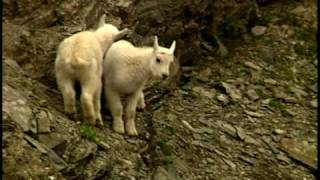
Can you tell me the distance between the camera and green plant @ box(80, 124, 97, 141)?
11.4 metres

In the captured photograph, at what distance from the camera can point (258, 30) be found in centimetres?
1953

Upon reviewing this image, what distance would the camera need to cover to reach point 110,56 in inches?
484

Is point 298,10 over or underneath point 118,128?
over

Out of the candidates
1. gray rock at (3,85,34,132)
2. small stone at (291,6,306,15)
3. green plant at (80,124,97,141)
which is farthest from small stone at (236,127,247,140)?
small stone at (291,6,306,15)

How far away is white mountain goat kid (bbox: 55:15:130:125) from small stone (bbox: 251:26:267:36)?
840cm

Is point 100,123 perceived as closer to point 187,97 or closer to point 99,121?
point 99,121

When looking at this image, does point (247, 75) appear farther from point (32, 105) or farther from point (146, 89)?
point (32, 105)

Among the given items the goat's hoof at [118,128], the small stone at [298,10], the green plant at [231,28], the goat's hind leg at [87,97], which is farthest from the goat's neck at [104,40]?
the small stone at [298,10]

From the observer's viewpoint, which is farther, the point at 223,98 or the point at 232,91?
the point at 232,91

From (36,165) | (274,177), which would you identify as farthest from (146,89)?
(36,165)

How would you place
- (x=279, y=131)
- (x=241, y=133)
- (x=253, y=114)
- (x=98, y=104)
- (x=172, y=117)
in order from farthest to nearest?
1. (x=253, y=114)
2. (x=279, y=131)
3. (x=241, y=133)
4. (x=172, y=117)
5. (x=98, y=104)

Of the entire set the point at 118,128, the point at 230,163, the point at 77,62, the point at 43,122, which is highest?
the point at 77,62

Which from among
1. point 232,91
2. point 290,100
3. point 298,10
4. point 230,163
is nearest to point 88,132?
point 230,163

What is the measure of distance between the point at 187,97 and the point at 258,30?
448 centimetres
